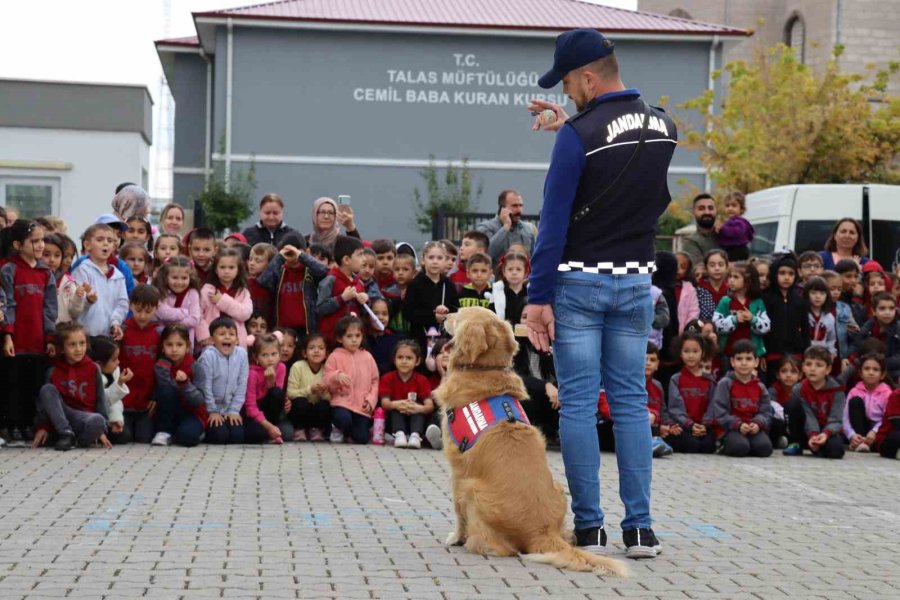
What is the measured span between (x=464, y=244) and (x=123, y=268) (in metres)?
3.77

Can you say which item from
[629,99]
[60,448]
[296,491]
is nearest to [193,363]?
[60,448]

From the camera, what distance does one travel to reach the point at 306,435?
12859 mm

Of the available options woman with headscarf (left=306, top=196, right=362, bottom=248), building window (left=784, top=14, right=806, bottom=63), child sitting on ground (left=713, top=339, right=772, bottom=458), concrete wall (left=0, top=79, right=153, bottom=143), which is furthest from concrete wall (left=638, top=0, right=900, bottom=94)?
child sitting on ground (left=713, top=339, right=772, bottom=458)

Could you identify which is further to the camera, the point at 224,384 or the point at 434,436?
the point at 224,384

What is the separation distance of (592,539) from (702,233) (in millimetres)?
9020

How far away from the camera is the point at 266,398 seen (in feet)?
41.4

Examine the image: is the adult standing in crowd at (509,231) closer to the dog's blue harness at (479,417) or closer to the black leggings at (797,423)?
the black leggings at (797,423)

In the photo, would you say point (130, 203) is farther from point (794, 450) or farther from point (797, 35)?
point (797, 35)

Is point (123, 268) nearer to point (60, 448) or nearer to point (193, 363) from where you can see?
point (193, 363)

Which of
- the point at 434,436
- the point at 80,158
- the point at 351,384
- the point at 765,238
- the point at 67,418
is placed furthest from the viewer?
the point at 80,158

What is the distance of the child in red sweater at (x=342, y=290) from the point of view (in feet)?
43.5

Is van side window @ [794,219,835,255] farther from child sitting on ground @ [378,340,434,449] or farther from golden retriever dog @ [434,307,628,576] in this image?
golden retriever dog @ [434,307,628,576]

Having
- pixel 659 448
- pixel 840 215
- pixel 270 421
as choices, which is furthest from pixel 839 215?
pixel 270 421

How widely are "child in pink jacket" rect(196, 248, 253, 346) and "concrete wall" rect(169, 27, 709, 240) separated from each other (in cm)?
2662
